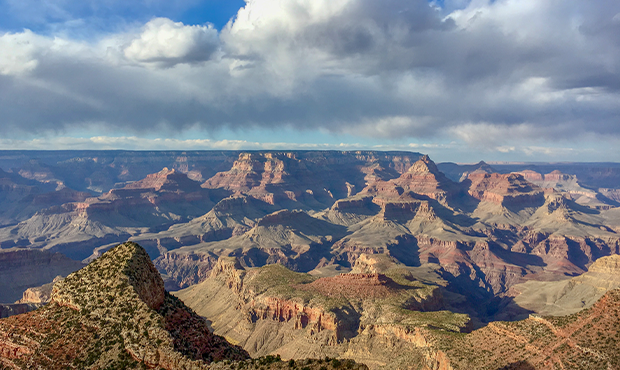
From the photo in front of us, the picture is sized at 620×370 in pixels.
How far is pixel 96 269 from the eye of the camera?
147ft

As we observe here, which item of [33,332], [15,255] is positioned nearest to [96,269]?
[33,332]

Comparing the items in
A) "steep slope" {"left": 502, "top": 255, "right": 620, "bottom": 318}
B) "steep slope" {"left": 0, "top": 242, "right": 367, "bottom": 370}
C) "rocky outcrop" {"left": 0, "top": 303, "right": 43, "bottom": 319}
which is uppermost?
"steep slope" {"left": 0, "top": 242, "right": 367, "bottom": 370}

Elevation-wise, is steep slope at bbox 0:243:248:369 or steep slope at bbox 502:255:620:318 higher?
steep slope at bbox 0:243:248:369

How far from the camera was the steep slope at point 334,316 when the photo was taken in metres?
81.8

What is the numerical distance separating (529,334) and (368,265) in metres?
108

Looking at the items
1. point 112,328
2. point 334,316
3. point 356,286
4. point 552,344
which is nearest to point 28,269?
point 356,286

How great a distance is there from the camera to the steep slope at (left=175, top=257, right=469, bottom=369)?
268 ft

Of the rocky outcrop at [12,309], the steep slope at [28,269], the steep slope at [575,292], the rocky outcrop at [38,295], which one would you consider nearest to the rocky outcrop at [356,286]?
the rocky outcrop at [12,309]

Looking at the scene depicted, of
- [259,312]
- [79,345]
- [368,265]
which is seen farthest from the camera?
[368,265]

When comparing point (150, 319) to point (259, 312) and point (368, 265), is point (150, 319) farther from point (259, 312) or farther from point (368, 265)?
point (368, 265)

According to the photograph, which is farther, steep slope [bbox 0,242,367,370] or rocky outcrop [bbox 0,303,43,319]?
rocky outcrop [bbox 0,303,43,319]

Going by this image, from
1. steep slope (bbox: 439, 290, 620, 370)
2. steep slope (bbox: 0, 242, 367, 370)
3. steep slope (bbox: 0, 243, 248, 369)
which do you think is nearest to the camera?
steep slope (bbox: 0, 242, 367, 370)

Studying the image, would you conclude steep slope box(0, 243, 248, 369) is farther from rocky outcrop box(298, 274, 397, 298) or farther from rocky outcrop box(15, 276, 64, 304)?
rocky outcrop box(15, 276, 64, 304)

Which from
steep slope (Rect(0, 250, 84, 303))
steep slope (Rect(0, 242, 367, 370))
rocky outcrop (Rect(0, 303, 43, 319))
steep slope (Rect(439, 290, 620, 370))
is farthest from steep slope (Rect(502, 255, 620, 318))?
steep slope (Rect(0, 250, 84, 303))
